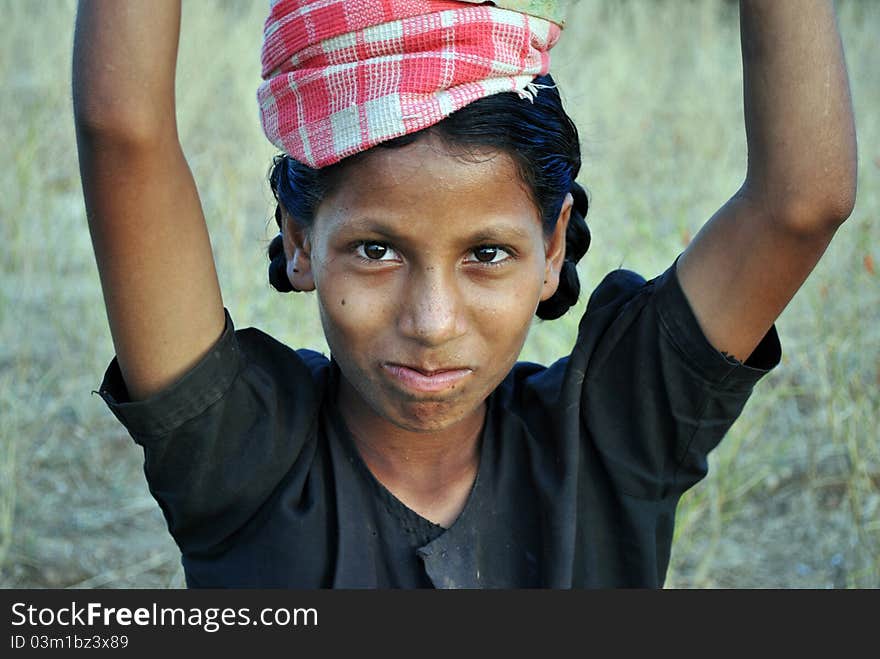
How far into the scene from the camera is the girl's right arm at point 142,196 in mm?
1492

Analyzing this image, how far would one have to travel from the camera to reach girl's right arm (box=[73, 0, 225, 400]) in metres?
1.49

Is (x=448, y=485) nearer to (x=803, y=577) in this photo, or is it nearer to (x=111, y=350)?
(x=803, y=577)

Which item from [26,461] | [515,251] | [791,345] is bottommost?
[26,461]

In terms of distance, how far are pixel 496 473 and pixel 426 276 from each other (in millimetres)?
454

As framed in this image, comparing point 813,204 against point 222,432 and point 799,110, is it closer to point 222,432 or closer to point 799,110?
point 799,110

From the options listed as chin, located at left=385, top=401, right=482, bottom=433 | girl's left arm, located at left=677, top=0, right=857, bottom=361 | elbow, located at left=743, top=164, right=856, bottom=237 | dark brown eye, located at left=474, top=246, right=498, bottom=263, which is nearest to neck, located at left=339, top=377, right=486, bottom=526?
chin, located at left=385, top=401, right=482, bottom=433

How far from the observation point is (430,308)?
5.45ft

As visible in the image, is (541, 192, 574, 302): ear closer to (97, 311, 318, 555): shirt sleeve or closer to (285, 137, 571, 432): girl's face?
(285, 137, 571, 432): girl's face

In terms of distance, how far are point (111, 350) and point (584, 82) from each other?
3.17m

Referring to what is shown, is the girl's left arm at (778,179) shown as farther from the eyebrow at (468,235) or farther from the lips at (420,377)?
the lips at (420,377)

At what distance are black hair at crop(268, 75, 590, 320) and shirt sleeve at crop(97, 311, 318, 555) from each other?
25 cm

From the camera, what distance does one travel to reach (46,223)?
4.39 meters

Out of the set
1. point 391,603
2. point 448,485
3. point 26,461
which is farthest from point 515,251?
point 26,461

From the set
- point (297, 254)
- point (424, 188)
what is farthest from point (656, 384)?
point (297, 254)
